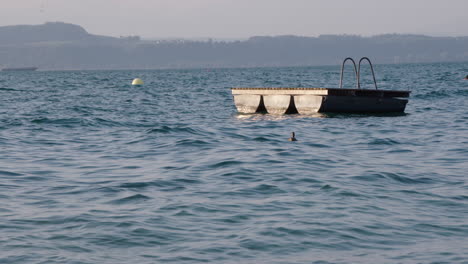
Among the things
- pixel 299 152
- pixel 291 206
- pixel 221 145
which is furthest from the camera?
pixel 221 145

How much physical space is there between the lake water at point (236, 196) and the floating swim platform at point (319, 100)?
3.38 metres

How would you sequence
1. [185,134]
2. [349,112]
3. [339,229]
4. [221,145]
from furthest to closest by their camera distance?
[349,112] < [185,134] < [221,145] < [339,229]

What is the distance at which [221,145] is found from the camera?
16328 mm

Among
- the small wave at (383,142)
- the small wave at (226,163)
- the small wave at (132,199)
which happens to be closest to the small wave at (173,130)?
the small wave at (383,142)

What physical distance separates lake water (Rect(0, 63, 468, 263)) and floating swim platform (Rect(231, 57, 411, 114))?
3376mm

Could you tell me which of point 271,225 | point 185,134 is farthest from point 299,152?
point 271,225

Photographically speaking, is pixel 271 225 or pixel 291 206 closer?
pixel 271 225

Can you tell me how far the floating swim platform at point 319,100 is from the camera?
2289 centimetres

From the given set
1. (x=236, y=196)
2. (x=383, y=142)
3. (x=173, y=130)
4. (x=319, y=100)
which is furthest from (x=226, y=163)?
(x=319, y=100)

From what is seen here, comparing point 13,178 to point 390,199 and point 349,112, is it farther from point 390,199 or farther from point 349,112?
point 349,112

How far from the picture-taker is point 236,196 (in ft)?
33.1

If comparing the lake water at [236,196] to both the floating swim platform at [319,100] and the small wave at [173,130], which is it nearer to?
the small wave at [173,130]

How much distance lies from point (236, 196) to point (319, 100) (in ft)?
43.2

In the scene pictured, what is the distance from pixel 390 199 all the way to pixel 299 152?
506 centimetres
